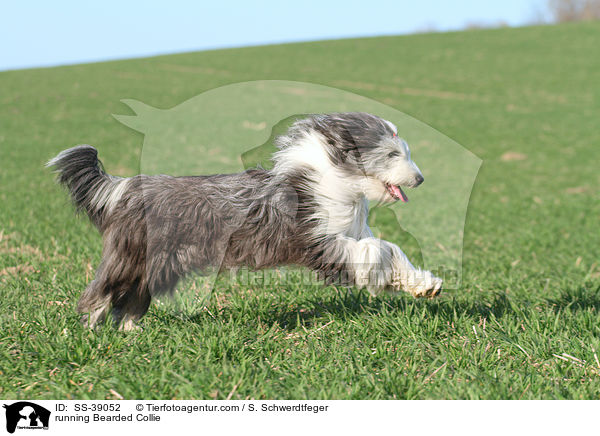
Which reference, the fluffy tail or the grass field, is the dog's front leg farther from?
the fluffy tail

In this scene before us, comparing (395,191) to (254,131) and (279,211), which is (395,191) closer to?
(279,211)

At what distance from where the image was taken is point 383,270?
3.69 metres

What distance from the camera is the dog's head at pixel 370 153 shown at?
144 inches

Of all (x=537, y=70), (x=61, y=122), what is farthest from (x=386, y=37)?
(x=61, y=122)

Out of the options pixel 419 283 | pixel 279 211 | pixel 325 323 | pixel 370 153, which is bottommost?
pixel 325 323

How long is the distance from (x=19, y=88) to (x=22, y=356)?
2749 centimetres

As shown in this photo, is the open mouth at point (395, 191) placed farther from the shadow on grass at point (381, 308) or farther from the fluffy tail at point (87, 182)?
the fluffy tail at point (87, 182)

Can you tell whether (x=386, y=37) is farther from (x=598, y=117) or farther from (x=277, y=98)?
(x=277, y=98)

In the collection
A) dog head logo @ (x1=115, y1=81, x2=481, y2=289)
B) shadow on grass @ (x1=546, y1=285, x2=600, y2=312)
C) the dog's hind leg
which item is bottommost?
shadow on grass @ (x1=546, y1=285, x2=600, y2=312)

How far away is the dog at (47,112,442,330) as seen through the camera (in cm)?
367
